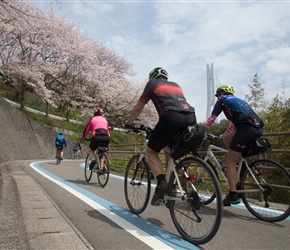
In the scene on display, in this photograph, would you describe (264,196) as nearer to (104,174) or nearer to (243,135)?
(243,135)

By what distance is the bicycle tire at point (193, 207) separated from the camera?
8.69 feet

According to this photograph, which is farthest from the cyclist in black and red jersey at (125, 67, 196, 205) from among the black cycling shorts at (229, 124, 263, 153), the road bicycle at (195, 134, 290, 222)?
the black cycling shorts at (229, 124, 263, 153)

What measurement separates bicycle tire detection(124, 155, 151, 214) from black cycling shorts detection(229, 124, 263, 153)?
3.87 ft

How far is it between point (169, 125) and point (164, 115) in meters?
0.12

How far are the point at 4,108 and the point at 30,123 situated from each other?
3.02m

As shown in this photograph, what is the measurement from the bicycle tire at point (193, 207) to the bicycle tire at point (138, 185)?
0.72m

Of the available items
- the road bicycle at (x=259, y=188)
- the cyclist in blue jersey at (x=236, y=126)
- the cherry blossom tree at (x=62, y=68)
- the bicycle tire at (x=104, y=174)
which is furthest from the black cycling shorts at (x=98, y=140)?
the cherry blossom tree at (x=62, y=68)

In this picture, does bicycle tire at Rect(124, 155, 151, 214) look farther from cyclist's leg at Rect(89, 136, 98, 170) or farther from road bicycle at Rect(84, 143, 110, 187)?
cyclist's leg at Rect(89, 136, 98, 170)

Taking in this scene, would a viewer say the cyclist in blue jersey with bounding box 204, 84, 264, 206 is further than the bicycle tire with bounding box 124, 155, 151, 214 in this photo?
No

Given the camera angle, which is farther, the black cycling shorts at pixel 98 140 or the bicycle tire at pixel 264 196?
the black cycling shorts at pixel 98 140

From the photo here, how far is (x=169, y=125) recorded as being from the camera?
122 inches

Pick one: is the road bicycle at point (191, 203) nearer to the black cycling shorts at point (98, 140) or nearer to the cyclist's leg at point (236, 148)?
the cyclist's leg at point (236, 148)

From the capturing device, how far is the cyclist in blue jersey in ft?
11.8

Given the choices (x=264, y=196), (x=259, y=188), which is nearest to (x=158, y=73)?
(x=259, y=188)
